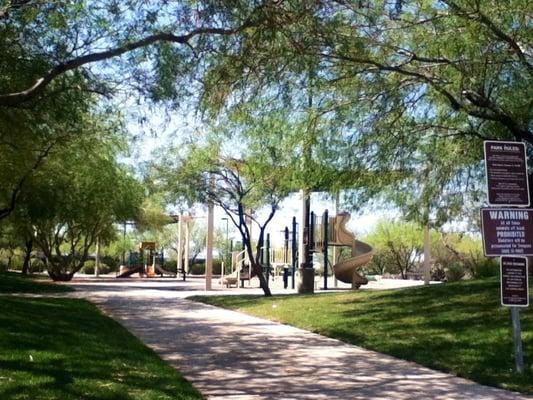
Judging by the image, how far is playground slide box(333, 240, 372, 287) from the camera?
3042 cm

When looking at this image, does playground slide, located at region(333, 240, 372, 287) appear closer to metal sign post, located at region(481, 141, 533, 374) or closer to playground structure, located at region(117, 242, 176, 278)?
metal sign post, located at region(481, 141, 533, 374)

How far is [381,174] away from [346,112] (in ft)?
7.07

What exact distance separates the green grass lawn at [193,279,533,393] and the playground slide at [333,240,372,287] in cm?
1101

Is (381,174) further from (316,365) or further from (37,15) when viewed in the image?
(37,15)

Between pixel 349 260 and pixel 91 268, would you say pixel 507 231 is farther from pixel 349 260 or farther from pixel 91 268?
pixel 91 268

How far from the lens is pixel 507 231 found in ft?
29.7

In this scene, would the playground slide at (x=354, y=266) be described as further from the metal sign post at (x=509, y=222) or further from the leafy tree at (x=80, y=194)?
the metal sign post at (x=509, y=222)

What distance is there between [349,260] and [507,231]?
21.8m

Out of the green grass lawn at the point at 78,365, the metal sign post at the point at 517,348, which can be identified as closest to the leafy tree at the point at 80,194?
the green grass lawn at the point at 78,365

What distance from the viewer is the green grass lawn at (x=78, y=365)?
7242 mm

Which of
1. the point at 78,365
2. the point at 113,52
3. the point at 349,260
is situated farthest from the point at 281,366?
the point at 349,260

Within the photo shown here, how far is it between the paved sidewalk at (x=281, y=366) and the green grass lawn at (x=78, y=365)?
441mm

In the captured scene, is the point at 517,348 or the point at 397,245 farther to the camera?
the point at 397,245

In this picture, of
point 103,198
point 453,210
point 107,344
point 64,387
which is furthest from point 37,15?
point 103,198
